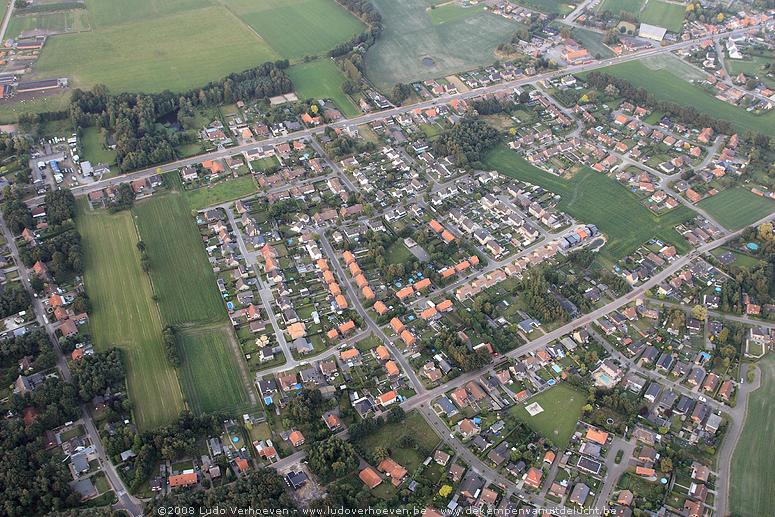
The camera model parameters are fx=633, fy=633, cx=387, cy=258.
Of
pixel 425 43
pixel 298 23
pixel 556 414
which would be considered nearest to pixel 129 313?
pixel 556 414

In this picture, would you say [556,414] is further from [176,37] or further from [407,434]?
[176,37]

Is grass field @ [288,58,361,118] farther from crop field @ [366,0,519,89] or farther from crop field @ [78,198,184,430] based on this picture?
crop field @ [78,198,184,430]

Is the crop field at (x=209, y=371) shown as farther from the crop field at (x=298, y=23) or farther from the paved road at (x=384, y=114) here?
the crop field at (x=298, y=23)

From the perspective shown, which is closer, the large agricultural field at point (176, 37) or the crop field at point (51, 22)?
the large agricultural field at point (176, 37)

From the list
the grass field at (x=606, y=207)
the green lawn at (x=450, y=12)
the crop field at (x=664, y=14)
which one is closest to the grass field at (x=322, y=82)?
the grass field at (x=606, y=207)

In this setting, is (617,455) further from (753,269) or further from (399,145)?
(399,145)
